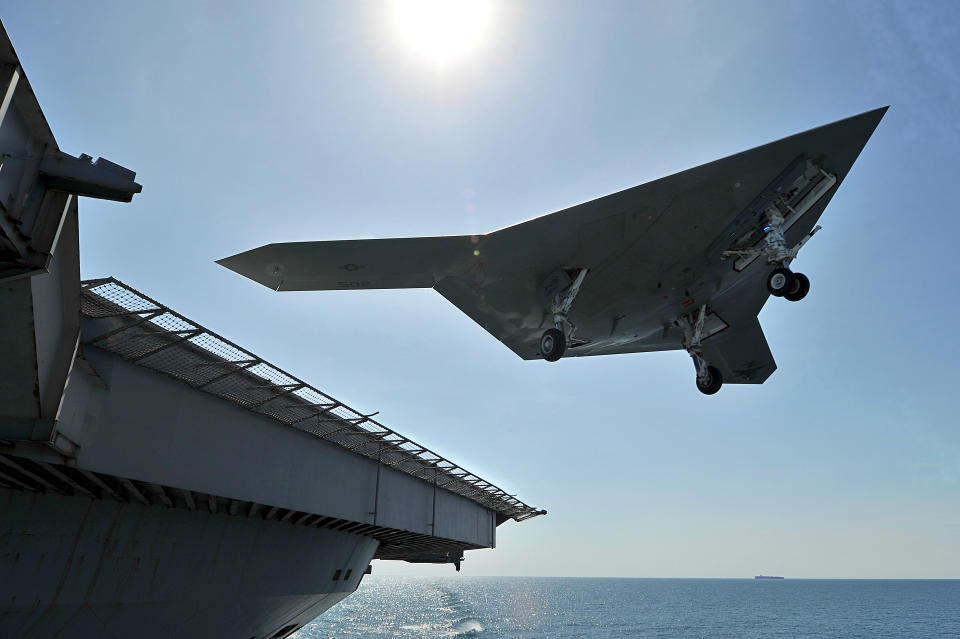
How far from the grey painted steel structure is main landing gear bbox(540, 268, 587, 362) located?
24.6 ft

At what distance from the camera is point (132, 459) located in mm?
13625

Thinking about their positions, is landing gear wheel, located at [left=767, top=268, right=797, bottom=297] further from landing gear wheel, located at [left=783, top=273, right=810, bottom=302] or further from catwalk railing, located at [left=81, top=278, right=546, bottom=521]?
catwalk railing, located at [left=81, top=278, right=546, bottom=521]

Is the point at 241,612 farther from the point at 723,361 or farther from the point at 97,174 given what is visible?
the point at 723,361

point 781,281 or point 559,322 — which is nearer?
point 781,281

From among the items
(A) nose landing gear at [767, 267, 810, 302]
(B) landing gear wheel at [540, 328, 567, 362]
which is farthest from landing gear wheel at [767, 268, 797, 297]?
(B) landing gear wheel at [540, 328, 567, 362]

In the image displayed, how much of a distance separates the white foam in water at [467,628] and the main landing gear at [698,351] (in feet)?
255

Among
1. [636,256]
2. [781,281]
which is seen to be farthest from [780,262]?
[636,256]

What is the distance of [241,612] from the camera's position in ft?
69.7

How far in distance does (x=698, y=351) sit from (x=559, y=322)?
777 centimetres

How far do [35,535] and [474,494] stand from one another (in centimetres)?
2427

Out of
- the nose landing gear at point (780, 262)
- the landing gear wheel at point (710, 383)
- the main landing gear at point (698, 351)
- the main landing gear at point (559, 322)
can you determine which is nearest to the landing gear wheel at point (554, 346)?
the main landing gear at point (559, 322)

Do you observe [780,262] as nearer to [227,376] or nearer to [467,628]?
A: [227,376]

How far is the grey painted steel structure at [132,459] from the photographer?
232 inches

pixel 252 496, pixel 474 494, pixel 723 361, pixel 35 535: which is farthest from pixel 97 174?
pixel 474 494
